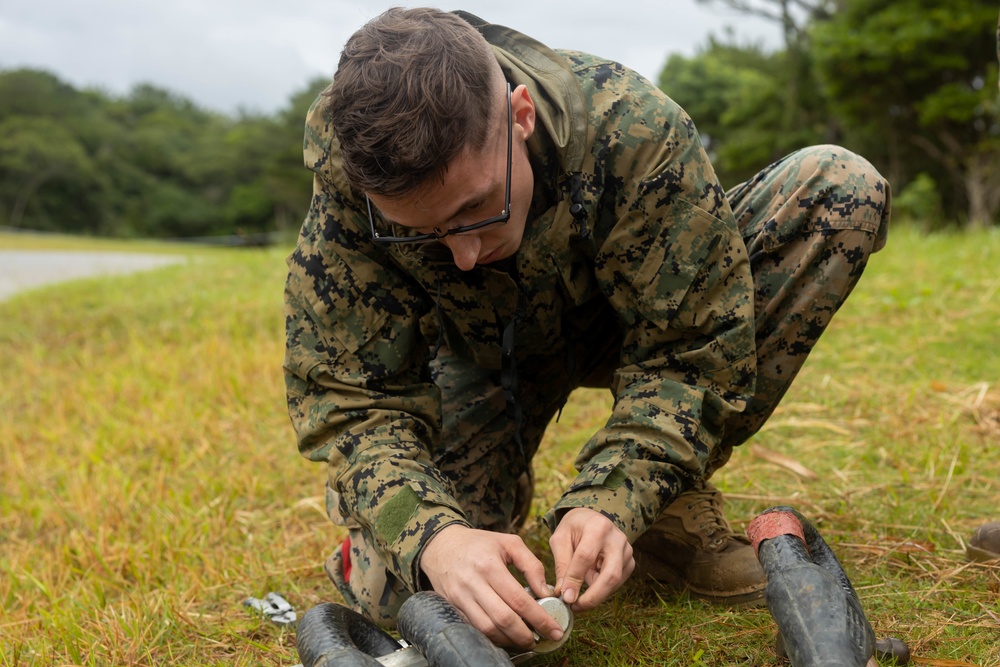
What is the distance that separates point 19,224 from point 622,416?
5945 centimetres

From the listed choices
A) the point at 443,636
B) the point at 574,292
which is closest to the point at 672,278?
the point at 574,292

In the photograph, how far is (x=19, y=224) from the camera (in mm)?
54000

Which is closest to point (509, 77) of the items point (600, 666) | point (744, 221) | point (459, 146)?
point (459, 146)

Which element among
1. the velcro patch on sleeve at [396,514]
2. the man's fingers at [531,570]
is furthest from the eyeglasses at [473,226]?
the man's fingers at [531,570]

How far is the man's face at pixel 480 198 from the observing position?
1933 mm

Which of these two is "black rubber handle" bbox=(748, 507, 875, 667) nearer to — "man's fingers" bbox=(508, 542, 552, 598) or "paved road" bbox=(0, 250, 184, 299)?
"man's fingers" bbox=(508, 542, 552, 598)

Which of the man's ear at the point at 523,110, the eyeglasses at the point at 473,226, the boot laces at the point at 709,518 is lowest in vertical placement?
the boot laces at the point at 709,518

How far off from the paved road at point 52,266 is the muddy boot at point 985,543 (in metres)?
10.3

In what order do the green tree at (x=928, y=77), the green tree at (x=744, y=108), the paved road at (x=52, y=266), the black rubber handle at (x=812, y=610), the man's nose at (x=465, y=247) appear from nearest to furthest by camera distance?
the black rubber handle at (x=812, y=610), the man's nose at (x=465, y=247), the paved road at (x=52, y=266), the green tree at (x=928, y=77), the green tree at (x=744, y=108)

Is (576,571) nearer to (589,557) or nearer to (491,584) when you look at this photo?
(589,557)

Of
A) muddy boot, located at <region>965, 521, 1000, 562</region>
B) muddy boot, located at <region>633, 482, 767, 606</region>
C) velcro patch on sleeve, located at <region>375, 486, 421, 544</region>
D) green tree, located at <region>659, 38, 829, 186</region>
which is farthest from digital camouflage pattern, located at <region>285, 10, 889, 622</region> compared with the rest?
green tree, located at <region>659, 38, 829, 186</region>

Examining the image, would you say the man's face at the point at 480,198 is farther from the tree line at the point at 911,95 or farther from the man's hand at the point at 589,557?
the tree line at the point at 911,95

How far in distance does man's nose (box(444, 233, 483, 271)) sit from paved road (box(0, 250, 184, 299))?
9.71m

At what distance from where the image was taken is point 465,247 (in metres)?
2.05
